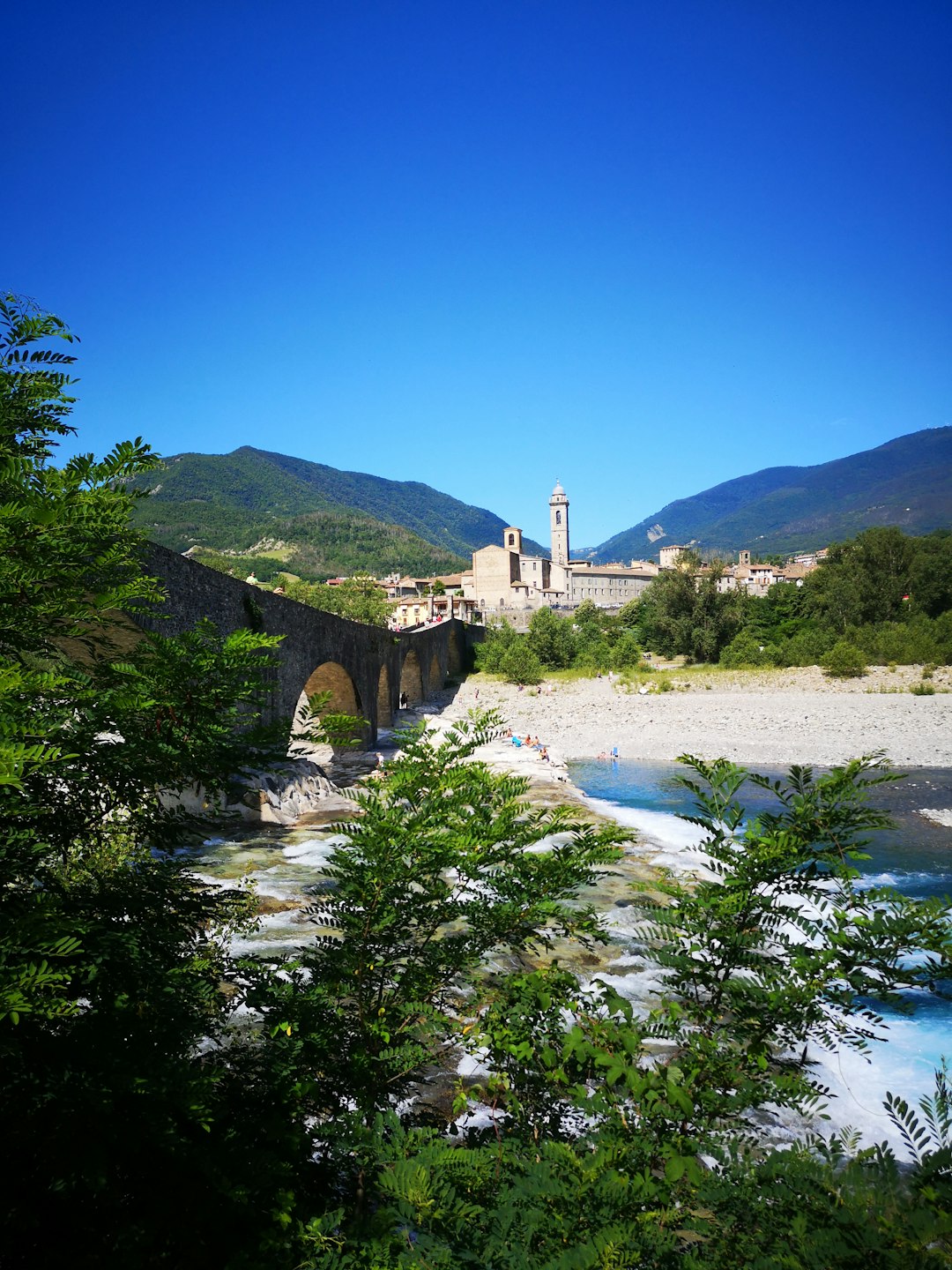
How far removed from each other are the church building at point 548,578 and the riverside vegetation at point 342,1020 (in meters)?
74.4

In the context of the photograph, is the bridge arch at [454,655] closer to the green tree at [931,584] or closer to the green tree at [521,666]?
the green tree at [521,666]

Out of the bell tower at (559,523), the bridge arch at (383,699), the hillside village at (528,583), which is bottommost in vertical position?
the bridge arch at (383,699)

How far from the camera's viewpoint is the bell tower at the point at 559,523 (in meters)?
114

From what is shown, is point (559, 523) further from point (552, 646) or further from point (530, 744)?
point (530, 744)

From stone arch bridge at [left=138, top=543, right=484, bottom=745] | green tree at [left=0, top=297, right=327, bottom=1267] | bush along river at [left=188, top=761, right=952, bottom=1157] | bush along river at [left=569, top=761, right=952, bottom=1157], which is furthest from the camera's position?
stone arch bridge at [left=138, top=543, right=484, bottom=745]

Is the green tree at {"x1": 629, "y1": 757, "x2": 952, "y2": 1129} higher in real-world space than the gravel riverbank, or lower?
higher

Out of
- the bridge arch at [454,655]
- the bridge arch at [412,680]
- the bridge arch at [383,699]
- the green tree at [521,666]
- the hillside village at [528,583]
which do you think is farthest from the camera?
the hillside village at [528,583]

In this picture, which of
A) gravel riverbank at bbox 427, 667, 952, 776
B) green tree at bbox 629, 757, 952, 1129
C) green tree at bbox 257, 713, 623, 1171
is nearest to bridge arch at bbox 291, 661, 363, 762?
gravel riverbank at bbox 427, 667, 952, 776

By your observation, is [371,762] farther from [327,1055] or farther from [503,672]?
[503,672]

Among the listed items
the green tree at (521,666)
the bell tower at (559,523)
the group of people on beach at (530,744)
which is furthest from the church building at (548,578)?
the group of people on beach at (530,744)

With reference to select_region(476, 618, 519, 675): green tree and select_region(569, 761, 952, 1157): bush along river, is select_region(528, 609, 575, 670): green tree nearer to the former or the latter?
select_region(476, 618, 519, 675): green tree

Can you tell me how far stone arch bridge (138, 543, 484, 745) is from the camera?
9853mm

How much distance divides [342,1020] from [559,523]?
11431 centimetres

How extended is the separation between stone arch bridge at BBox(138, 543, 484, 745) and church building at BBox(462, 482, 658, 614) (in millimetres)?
46091
